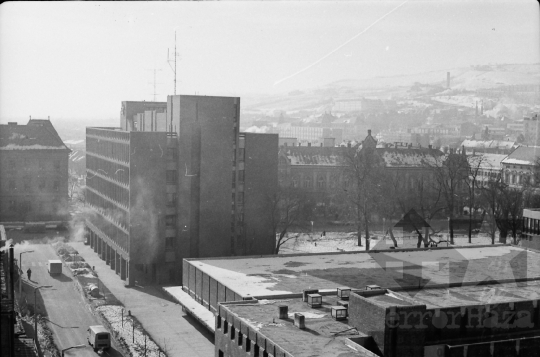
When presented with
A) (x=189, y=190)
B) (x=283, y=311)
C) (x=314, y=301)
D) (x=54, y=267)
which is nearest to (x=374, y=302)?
(x=283, y=311)

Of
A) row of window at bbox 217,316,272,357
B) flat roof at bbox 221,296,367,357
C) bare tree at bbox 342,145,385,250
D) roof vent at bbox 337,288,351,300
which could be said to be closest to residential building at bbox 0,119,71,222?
bare tree at bbox 342,145,385,250

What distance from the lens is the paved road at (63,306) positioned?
71.3 ft

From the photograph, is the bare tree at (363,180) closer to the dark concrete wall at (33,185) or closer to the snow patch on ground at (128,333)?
the snow patch on ground at (128,333)

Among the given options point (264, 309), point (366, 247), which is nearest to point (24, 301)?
point (264, 309)

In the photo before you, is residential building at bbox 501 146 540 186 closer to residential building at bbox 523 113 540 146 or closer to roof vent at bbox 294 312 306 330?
residential building at bbox 523 113 540 146

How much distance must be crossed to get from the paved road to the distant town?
0.30 ft

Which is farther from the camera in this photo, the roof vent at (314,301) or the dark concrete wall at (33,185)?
the dark concrete wall at (33,185)

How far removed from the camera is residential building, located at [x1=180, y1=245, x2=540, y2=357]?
576 inches

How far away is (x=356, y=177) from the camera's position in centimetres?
4500

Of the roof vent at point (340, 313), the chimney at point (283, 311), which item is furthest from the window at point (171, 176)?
the roof vent at point (340, 313)

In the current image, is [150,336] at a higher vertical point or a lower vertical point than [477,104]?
lower

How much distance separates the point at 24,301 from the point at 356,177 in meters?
25.0

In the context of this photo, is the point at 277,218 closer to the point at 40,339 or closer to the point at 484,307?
the point at 40,339

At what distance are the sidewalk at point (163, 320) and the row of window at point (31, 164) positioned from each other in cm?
1278
